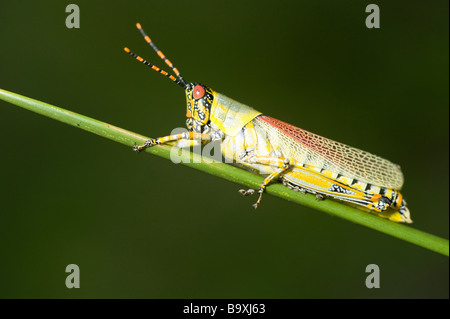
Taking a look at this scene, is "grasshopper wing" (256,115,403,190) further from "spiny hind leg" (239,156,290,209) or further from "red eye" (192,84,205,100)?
"red eye" (192,84,205,100)

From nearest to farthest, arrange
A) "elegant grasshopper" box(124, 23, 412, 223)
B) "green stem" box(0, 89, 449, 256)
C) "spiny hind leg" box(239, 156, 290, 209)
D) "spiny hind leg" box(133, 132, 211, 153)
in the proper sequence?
1. "green stem" box(0, 89, 449, 256)
2. "spiny hind leg" box(133, 132, 211, 153)
3. "spiny hind leg" box(239, 156, 290, 209)
4. "elegant grasshopper" box(124, 23, 412, 223)

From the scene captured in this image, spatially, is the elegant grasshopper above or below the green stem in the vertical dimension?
above

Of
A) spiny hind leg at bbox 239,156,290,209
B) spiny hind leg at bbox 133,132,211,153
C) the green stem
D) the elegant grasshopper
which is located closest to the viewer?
the green stem

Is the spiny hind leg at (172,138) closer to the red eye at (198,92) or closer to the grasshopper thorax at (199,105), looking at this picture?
the grasshopper thorax at (199,105)

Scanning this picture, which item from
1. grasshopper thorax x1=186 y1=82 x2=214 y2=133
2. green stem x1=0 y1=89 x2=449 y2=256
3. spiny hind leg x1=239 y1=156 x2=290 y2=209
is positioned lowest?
green stem x1=0 y1=89 x2=449 y2=256

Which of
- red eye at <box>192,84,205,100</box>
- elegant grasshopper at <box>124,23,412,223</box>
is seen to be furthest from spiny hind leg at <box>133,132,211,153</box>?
red eye at <box>192,84,205,100</box>

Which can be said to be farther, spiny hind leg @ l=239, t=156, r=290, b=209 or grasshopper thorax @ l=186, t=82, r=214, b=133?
grasshopper thorax @ l=186, t=82, r=214, b=133

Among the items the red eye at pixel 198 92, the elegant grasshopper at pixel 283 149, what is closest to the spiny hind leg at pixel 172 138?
the elegant grasshopper at pixel 283 149

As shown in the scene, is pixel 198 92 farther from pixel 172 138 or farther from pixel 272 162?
pixel 272 162

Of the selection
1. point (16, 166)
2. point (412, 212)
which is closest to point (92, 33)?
point (16, 166)
